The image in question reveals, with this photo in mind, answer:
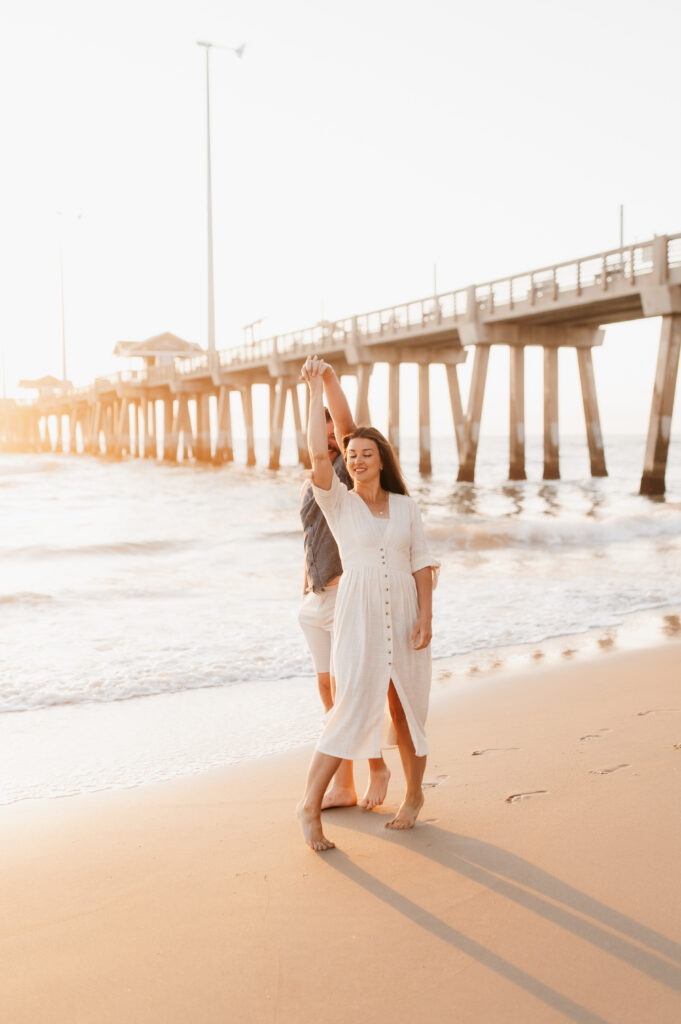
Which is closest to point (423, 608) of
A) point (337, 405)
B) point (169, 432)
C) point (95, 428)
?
point (337, 405)

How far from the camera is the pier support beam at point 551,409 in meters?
23.5

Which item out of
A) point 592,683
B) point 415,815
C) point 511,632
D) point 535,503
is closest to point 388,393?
point 535,503

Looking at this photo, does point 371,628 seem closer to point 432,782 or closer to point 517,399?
point 432,782

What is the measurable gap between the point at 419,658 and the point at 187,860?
38.9 inches

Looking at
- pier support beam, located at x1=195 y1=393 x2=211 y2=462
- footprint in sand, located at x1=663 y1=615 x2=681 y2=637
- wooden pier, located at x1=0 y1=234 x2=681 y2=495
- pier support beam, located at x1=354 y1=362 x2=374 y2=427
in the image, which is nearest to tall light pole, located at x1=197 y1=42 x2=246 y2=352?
wooden pier, located at x1=0 y1=234 x2=681 y2=495

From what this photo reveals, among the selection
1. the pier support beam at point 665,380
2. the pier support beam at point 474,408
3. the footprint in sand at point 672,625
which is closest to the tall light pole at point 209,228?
the pier support beam at point 474,408

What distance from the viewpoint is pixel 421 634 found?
9.55 ft

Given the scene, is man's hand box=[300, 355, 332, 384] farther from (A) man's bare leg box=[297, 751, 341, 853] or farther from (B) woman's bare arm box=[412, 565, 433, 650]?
(A) man's bare leg box=[297, 751, 341, 853]

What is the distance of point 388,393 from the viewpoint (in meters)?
27.7

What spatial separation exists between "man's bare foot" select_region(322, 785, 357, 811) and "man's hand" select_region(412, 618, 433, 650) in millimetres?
750

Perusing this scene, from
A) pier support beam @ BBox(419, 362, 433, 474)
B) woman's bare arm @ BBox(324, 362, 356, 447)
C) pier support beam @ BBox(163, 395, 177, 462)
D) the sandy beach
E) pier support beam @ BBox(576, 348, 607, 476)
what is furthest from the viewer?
pier support beam @ BBox(163, 395, 177, 462)

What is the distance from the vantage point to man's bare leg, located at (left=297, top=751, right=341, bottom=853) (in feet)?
9.57

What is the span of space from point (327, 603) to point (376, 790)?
27.9 inches

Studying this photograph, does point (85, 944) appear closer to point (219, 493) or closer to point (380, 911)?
point (380, 911)
